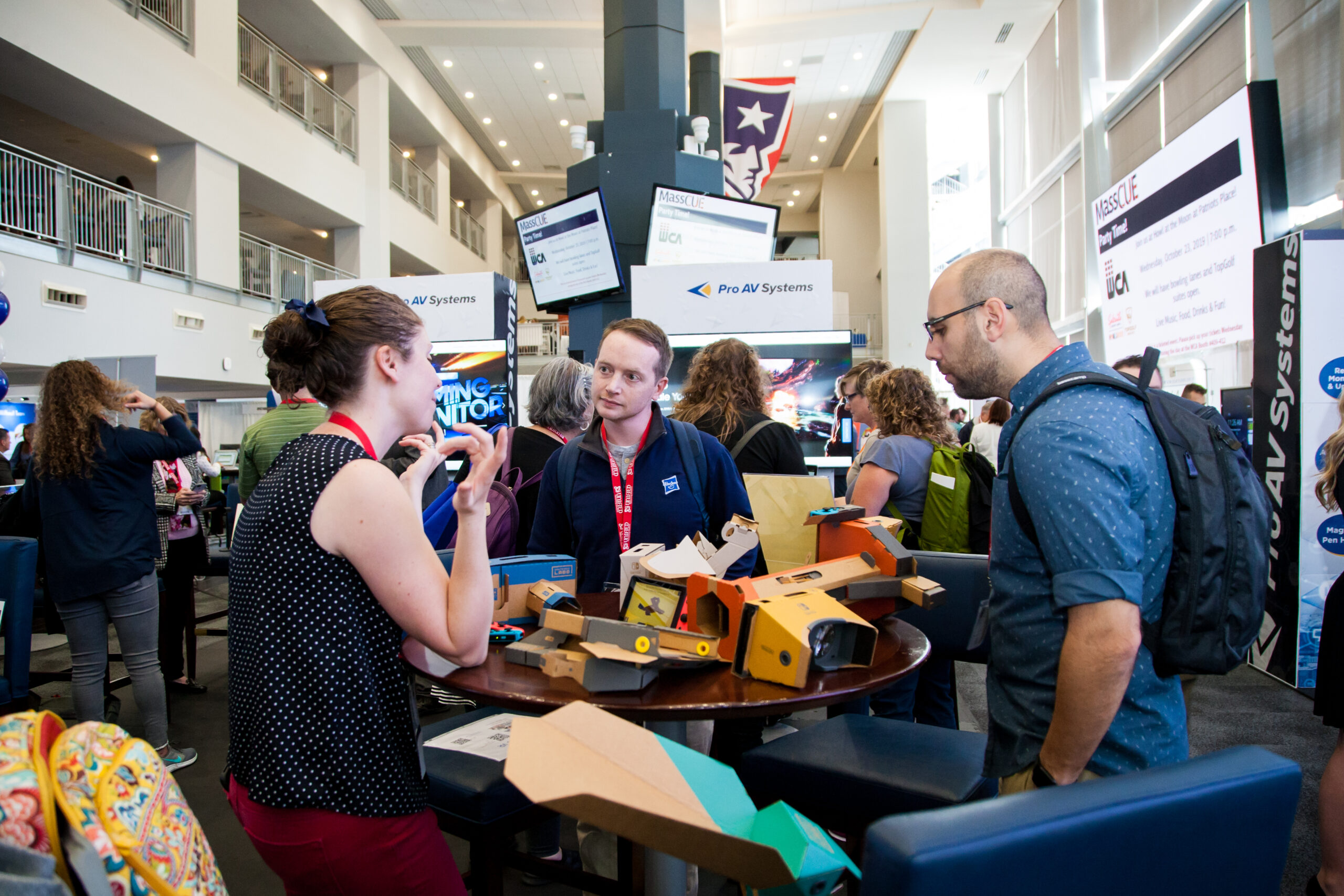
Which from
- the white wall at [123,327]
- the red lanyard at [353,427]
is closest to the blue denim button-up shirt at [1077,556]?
the red lanyard at [353,427]

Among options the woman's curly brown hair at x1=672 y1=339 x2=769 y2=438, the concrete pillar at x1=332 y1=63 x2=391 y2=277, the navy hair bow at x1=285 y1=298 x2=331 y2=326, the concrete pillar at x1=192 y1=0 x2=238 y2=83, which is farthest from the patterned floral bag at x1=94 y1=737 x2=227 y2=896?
the concrete pillar at x1=332 y1=63 x2=391 y2=277

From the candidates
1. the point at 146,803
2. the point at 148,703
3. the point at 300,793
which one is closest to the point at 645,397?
the point at 300,793

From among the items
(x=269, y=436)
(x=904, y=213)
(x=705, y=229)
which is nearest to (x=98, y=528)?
(x=269, y=436)

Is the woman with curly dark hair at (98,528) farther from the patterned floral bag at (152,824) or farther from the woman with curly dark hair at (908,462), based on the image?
the woman with curly dark hair at (908,462)

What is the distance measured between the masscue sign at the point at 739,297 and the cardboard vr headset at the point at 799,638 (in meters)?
3.38

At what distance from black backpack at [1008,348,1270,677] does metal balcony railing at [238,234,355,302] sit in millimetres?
11276

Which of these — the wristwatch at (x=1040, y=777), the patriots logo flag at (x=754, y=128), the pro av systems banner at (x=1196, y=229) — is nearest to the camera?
the wristwatch at (x=1040, y=777)

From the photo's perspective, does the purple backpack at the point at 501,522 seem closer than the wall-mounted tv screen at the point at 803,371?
Yes

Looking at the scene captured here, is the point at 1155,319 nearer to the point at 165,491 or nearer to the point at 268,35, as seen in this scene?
the point at 165,491

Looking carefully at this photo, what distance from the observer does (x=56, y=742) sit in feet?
2.52

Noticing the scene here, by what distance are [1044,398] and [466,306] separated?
414 cm

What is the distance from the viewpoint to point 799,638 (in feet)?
4.08

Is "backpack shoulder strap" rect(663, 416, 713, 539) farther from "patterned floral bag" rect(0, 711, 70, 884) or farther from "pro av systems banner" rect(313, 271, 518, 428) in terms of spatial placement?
"pro av systems banner" rect(313, 271, 518, 428)

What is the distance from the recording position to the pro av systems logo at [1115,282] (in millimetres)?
6953
